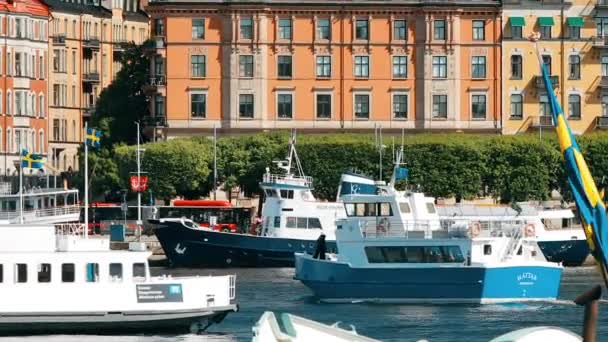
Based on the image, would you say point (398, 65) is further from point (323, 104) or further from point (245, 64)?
point (245, 64)

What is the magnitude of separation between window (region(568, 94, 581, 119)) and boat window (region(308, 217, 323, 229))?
97.5ft

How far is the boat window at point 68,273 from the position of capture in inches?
2645

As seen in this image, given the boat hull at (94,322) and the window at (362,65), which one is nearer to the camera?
the boat hull at (94,322)

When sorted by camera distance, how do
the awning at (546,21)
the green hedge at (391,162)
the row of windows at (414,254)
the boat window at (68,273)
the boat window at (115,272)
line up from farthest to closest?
the awning at (546,21) → the green hedge at (391,162) → the row of windows at (414,254) → the boat window at (115,272) → the boat window at (68,273)

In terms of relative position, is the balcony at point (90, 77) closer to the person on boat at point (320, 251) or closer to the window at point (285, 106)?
the window at point (285, 106)

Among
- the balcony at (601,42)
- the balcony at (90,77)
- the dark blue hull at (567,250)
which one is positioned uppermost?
the balcony at (601,42)

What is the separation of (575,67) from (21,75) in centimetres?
3360

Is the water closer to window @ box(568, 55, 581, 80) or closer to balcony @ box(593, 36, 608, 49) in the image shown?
balcony @ box(593, 36, 608, 49)

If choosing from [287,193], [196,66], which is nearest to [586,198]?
[287,193]

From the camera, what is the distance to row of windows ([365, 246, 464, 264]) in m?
84.0

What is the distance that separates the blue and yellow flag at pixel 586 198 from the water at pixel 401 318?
32.0 feet

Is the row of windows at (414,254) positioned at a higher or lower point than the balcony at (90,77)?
lower

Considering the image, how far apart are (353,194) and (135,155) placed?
39556mm

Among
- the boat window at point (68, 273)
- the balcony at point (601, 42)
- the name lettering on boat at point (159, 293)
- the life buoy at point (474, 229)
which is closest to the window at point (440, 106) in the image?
the balcony at point (601, 42)
